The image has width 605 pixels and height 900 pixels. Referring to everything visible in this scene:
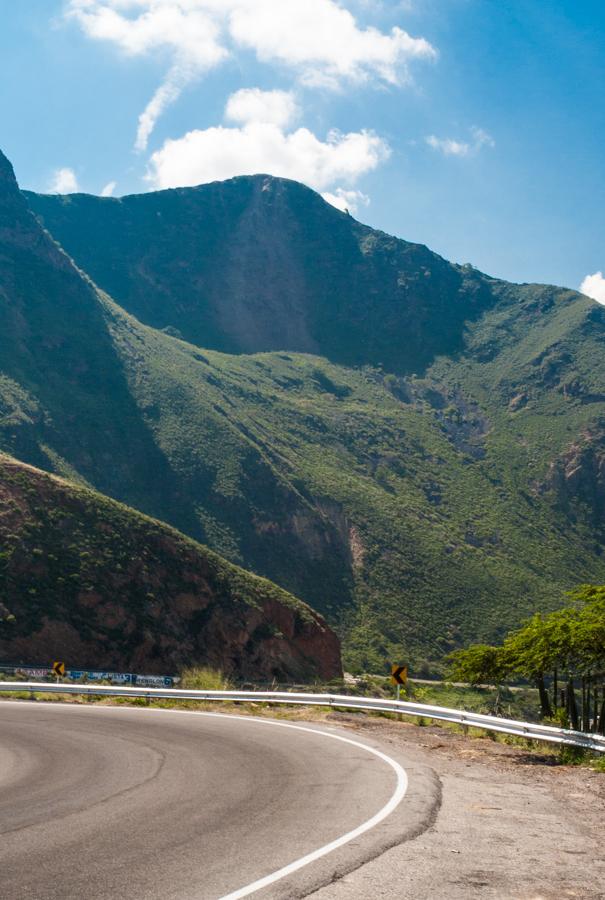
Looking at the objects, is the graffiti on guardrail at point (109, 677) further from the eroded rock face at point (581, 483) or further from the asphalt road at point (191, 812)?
the eroded rock face at point (581, 483)

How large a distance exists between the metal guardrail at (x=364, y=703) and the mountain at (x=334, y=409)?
39224mm

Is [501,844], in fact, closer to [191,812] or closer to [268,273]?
[191,812]

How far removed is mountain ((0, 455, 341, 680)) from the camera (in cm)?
4200

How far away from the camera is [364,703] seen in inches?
840

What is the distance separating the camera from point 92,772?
34.1 ft

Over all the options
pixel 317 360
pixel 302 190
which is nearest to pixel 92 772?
pixel 317 360

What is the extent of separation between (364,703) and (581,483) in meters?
90.9

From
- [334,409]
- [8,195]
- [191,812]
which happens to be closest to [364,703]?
[191,812]

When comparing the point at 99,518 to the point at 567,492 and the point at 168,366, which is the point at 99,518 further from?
the point at 567,492

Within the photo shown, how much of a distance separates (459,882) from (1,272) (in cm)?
10440

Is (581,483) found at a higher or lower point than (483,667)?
higher

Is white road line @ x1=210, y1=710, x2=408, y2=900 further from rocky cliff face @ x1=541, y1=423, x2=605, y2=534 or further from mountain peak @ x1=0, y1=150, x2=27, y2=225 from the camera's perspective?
mountain peak @ x1=0, y1=150, x2=27, y2=225

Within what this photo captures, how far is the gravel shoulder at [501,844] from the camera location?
18.2 ft

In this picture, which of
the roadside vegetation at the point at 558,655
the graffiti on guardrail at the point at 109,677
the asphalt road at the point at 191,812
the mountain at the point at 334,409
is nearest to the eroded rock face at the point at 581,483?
the mountain at the point at 334,409
